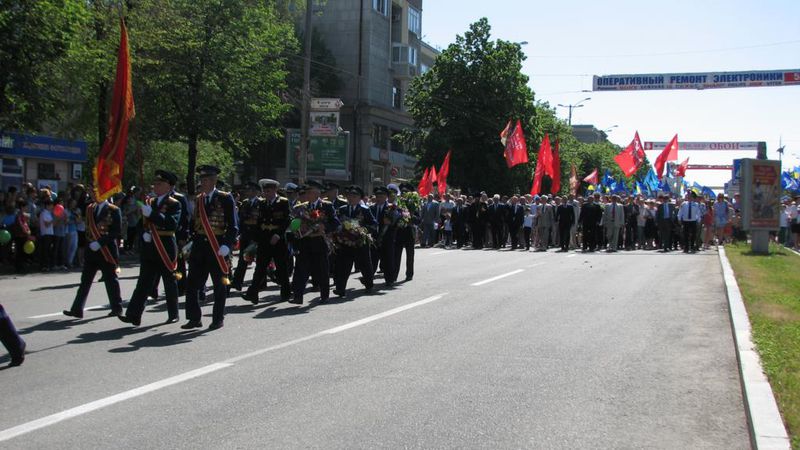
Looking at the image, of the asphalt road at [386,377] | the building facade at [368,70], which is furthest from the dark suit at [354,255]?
the building facade at [368,70]

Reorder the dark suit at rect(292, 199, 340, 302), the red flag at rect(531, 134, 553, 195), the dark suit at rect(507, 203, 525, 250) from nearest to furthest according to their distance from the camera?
the dark suit at rect(292, 199, 340, 302)
the dark suit at rect(507, 203, 525, 250)
the red flag at rect(531, 134, 553, 195)

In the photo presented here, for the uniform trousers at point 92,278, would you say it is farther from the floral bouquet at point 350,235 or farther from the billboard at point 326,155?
the billboard at point 326,155

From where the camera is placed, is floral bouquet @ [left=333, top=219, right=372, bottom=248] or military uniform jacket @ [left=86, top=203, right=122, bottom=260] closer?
military uniform jacket @ [left=86, top=203, right=122, bottom=260]

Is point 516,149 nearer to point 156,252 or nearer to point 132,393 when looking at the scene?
point 156,252

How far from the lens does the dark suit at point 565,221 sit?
2777 centimetres

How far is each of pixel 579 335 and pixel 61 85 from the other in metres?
15.2

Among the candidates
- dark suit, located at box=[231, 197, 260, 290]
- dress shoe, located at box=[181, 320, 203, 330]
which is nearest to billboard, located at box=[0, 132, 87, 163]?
dark suit, located at box=[231, 197, 260, 290]

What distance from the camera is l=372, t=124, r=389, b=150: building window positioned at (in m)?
58.2

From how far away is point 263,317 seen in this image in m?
11.1

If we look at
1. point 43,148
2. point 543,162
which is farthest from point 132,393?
point 543,162

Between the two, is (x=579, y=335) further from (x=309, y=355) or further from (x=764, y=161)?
(x=764, y=161)

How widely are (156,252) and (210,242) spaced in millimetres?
694

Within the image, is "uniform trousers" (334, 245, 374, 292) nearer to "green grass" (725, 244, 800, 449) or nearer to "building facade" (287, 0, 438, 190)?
"green grass" (725, 244, 800, 449)

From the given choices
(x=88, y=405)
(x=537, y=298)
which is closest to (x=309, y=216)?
(x=537, y=298)
